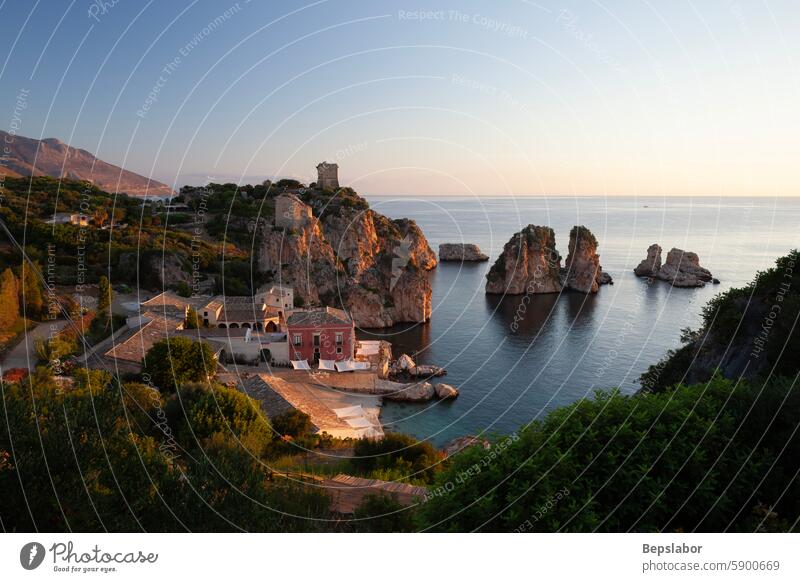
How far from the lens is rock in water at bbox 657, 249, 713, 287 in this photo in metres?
66.5

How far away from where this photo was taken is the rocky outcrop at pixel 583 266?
66938 mm

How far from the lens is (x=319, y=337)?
34.6 metres

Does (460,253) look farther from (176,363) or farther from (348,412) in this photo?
(176,363)

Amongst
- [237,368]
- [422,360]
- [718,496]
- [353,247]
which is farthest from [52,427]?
[353,247]

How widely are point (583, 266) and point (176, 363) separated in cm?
5607

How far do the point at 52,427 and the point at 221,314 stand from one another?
3071cm

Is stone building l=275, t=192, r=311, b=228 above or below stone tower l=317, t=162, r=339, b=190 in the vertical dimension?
below

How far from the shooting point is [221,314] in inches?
1458

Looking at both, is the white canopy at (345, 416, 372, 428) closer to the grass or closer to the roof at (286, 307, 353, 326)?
the roof at (286, 307, 353, 326)

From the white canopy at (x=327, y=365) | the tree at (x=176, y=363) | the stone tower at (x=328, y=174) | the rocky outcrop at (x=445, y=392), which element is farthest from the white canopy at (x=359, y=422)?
the stone tower at (x=328, y=174)

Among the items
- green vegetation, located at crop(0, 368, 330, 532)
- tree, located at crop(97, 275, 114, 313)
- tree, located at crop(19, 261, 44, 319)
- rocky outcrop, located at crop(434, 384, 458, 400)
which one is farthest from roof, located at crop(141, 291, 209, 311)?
green vegetation, located at crop(0, 368, 330, 532)

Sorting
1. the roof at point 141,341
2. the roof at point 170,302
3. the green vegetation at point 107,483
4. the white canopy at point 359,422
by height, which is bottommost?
the white canopy at point 359,422

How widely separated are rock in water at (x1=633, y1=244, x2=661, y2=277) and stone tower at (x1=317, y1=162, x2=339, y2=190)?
43641 millimetres

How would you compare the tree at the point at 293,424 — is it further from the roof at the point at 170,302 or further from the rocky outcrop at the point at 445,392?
the roof at the point at 170,302
